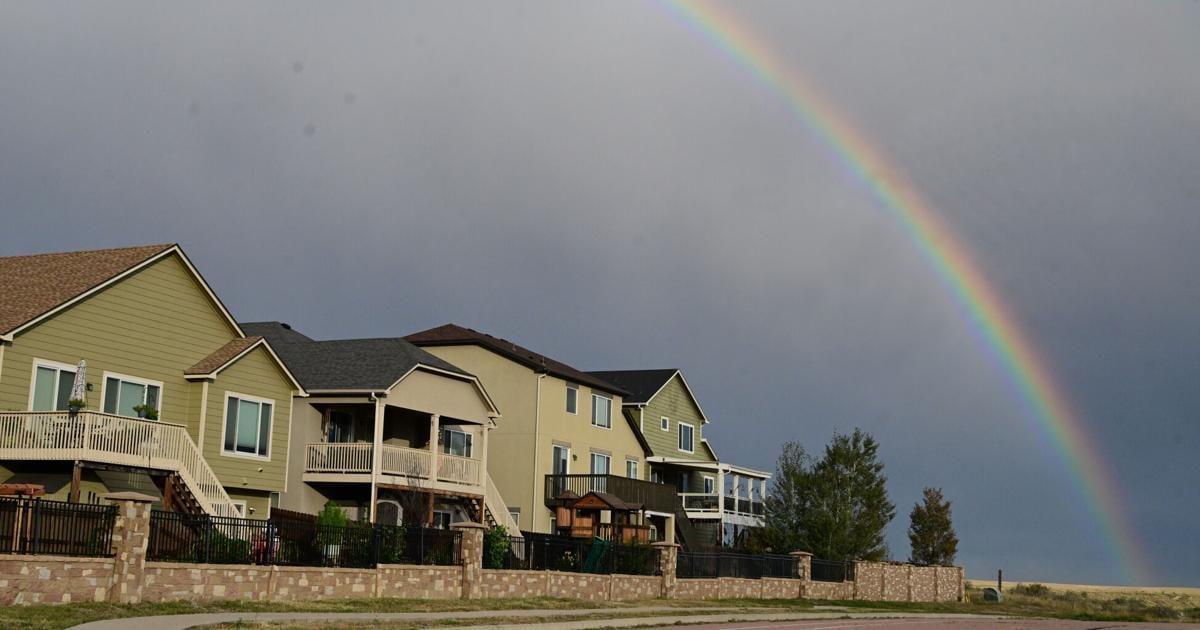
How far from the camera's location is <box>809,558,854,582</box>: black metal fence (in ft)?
167

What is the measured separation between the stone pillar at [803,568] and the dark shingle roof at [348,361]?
50.0 ft

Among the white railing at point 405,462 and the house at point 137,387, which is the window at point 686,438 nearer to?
the white railing at point 405,462

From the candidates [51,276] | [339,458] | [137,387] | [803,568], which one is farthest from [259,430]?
[803,568]

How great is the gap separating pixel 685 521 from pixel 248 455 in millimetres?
26771

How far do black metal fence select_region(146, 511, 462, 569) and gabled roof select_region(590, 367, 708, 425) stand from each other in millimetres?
30868

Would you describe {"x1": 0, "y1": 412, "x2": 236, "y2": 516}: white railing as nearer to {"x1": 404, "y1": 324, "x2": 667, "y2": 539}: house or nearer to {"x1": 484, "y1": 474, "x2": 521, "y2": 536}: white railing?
{"x1": 484, "y1": 474, "x2": 521, "y2": 536}: white railing

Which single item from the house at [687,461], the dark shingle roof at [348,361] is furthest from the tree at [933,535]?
the dark shingle roof at [348,361]

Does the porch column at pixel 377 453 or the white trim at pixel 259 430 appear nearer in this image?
the white trim at pixel 259 430

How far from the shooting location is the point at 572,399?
55.3 meters

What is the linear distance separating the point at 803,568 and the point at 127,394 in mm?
27083

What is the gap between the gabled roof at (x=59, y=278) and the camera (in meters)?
31.5

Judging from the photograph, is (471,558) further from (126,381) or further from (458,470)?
(458,470)

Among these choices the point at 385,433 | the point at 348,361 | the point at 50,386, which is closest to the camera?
the point at 50,386

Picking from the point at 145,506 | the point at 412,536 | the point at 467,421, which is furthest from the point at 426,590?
the point at 467,421
